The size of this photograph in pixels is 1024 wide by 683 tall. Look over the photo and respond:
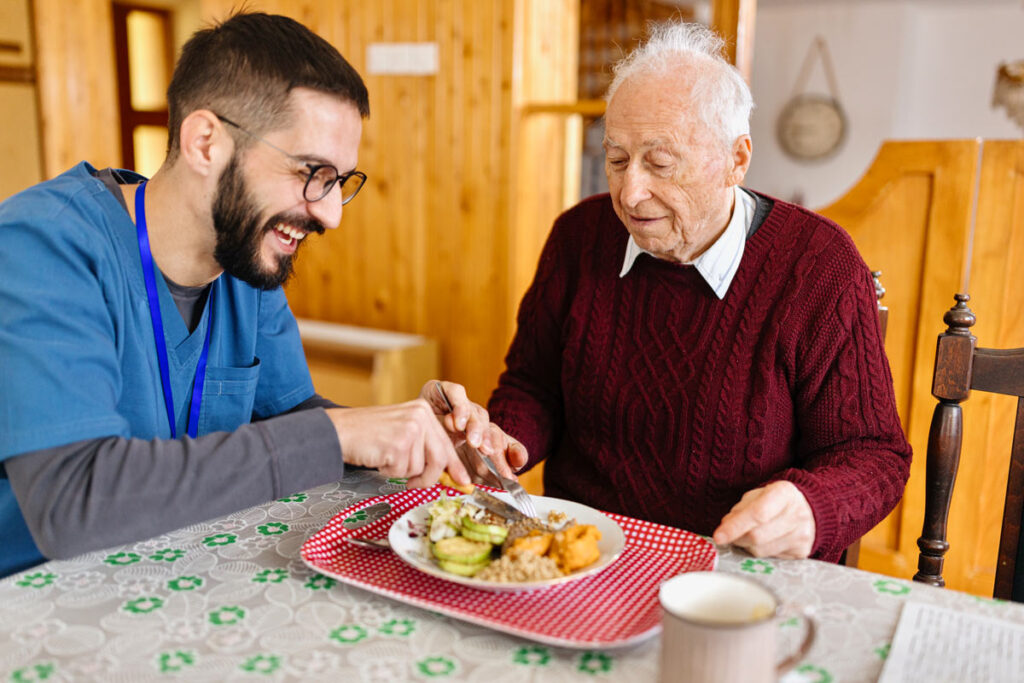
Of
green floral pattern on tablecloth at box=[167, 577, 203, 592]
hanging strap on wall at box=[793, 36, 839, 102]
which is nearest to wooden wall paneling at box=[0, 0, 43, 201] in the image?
green floral pattern on tablecloth at box=[167, 577, 203, 592]

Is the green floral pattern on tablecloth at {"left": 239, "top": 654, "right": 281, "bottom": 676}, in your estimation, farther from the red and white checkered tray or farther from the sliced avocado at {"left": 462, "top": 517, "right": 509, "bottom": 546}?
the sliced avocado at {"left": 462, "top": 517, "right": 509, "bottom": 546}

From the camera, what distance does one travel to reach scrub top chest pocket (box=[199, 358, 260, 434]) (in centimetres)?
131

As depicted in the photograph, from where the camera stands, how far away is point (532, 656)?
820 millimetres

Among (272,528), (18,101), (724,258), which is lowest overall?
(272,528)

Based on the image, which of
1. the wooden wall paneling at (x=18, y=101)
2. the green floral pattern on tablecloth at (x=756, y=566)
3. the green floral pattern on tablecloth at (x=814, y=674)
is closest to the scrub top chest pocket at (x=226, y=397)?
the green floral pattern on tablecloth at (x=756, y=566)

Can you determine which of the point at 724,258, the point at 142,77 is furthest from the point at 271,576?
the point at 142,77

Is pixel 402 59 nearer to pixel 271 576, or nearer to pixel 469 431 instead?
pixel 469 431

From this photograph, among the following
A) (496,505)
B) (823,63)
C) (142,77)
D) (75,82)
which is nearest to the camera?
(496,505)

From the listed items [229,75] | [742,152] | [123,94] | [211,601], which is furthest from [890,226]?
[123,94]

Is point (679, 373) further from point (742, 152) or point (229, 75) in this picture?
point (229, 75)

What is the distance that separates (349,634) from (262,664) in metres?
0.09

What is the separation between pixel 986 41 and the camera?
685cm

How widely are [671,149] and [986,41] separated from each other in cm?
687

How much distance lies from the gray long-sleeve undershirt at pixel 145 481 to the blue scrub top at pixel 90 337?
1.4 inches
